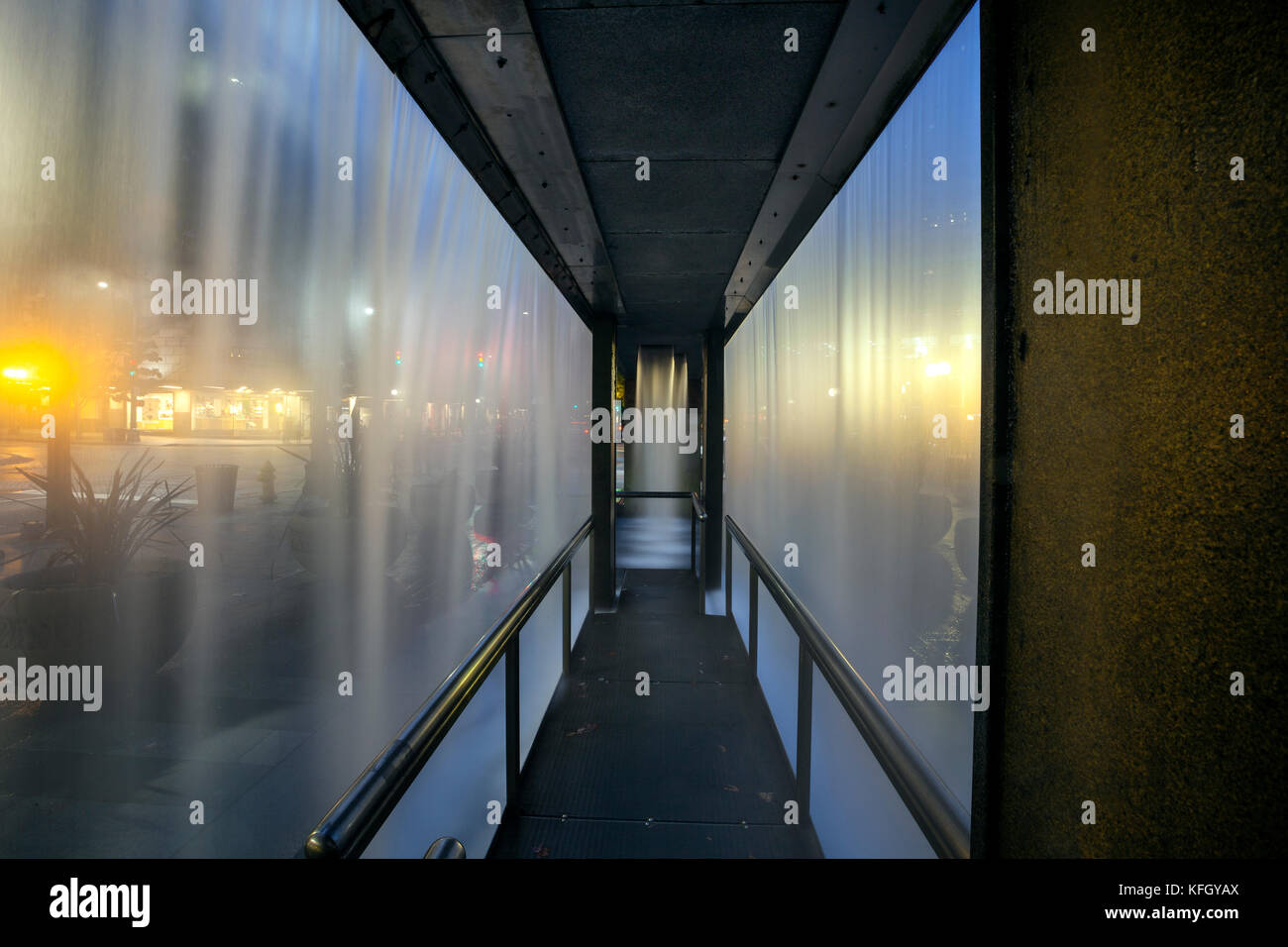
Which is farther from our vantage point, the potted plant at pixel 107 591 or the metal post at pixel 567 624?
the metal post at pixel 567 624

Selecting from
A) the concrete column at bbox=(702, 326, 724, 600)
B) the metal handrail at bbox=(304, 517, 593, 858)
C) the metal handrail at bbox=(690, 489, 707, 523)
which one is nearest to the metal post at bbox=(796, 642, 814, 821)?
the metal handrail at bbox=(304, 517, 593, 858)

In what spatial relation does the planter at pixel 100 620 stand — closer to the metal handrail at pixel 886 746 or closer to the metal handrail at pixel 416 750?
the metal handrail at pixel 416 750

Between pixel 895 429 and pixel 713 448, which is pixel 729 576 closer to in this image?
pixel 713 448

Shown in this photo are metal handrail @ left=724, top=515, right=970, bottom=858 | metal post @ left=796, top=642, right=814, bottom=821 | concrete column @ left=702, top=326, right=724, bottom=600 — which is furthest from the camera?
concrete column @ left=702, top=326, right=724, bottom=600

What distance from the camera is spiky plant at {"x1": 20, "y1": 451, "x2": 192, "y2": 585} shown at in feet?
2.09

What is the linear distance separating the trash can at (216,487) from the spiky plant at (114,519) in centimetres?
4

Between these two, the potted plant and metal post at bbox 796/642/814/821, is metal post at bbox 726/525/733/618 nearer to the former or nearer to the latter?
metal post at bbox 796/642/814/821

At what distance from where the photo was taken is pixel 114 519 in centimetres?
67

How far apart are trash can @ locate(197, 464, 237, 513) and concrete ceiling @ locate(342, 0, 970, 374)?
1249 mm

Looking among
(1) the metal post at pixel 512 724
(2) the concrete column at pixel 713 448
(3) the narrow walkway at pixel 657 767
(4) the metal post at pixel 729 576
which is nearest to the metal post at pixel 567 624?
(3) the narrow walkway at pixel 657 767

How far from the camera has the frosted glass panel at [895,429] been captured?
1.17m

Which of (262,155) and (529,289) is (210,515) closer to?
(262,155)

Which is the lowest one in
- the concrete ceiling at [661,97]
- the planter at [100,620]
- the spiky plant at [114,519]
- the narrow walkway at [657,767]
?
the narrow walkway at [657,767]

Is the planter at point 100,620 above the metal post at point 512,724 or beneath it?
above
